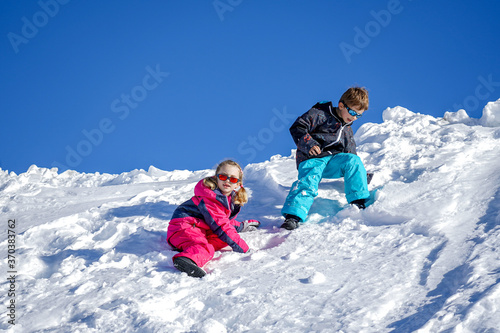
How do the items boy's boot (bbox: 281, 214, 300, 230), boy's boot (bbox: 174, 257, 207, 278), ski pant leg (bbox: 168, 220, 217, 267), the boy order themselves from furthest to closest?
the boy, boy's boot (bbox: 281, 214, 300, 230), ski pant leg (bbox: 168, 220, 217, 267), boy's boot (bbox: 174, 257, 207, 278)

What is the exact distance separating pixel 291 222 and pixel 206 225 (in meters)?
0.76

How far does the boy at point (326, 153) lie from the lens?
12.7 ft

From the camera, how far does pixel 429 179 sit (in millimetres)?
3975

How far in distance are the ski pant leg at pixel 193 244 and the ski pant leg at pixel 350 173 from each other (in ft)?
4.81

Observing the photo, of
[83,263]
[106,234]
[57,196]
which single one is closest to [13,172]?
[57,196]

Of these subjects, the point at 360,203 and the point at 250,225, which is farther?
the point at 360,203

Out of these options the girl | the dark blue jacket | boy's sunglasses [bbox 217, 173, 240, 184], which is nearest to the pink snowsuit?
the girl

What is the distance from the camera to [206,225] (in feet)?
11.0

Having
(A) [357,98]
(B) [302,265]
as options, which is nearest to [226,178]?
(B) [302,265]

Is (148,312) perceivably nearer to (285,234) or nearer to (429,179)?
(285,234)

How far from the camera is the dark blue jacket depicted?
4.22 metres

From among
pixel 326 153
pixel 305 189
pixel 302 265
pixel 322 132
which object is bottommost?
pixel 302 265

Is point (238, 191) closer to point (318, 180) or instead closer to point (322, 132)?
point (318, 180)

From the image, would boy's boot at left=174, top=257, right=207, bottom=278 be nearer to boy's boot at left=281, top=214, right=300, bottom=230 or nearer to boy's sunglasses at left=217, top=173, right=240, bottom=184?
boy's sunglasses at left=217, top=173, right=240, bottom=184
